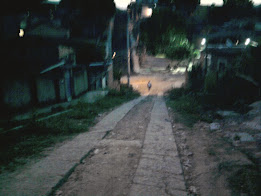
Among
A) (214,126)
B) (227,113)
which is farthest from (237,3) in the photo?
(214,126)

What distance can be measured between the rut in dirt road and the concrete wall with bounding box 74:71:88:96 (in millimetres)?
7517

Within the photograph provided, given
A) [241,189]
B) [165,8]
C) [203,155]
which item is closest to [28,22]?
[203,155]

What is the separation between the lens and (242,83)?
912cm

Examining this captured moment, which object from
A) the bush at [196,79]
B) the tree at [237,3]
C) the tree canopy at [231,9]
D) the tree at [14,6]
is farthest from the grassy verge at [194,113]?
the tree at [237,3]

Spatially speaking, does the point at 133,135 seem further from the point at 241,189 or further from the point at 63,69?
the point at 63,69

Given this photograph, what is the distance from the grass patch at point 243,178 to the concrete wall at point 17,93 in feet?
30.4

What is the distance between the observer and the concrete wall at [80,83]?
12919 mm

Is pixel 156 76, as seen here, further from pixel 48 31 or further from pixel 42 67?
pixel 42 67

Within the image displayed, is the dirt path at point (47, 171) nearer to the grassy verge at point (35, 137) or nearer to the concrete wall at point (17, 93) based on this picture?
the grassy verge at point (35, 137)

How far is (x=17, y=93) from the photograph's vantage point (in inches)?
358

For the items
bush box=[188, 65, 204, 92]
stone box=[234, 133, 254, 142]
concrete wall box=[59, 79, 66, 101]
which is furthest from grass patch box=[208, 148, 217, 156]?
bush box=[188, 65, 204, 92]

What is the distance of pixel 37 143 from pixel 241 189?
5.38 meters

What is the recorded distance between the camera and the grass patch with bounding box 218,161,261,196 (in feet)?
10.0

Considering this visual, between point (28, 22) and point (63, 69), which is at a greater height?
point (28, 22)
